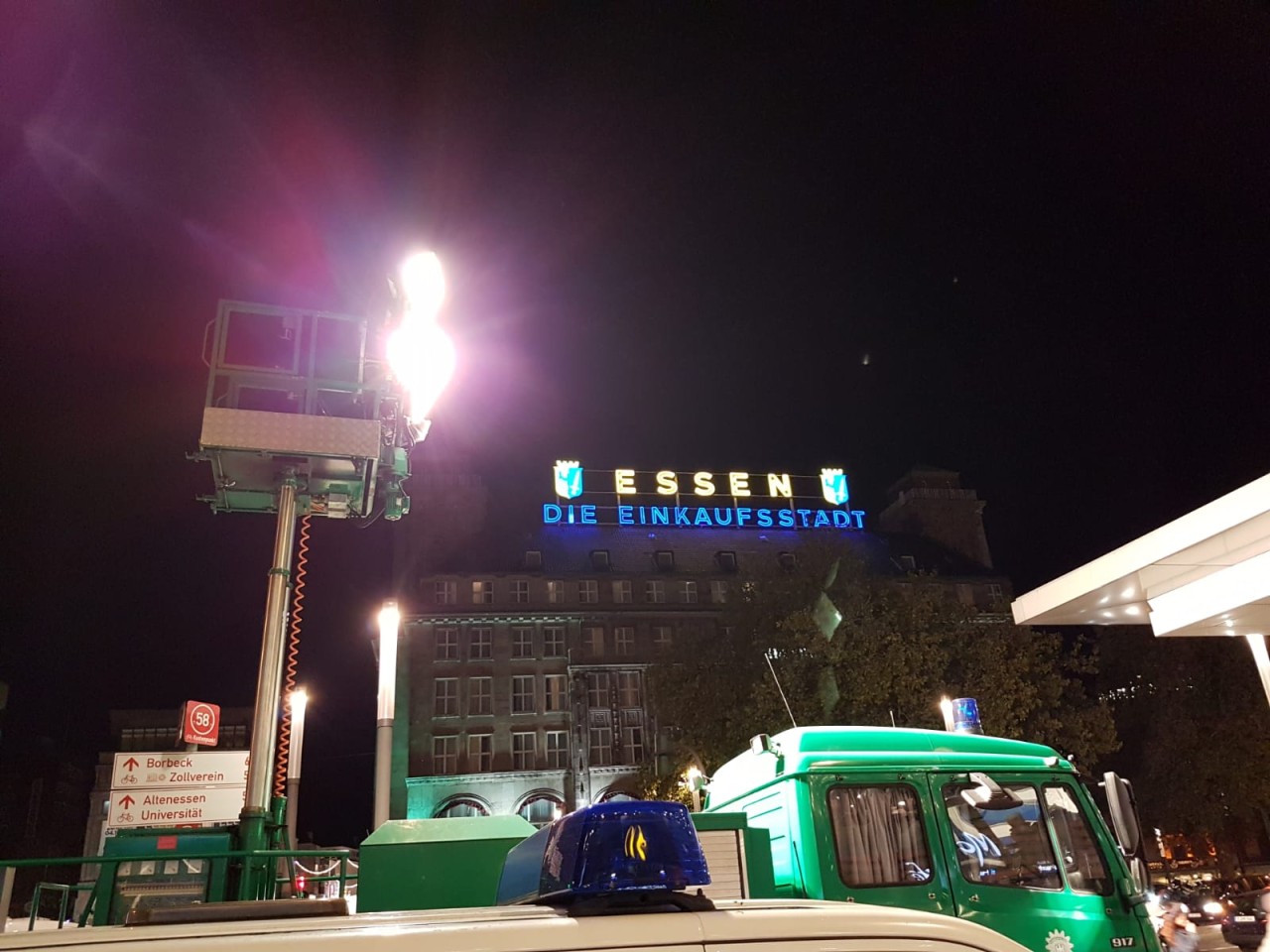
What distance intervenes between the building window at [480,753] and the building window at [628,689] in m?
8.42

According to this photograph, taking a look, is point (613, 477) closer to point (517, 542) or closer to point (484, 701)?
point (517, 542)

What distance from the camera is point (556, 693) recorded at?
174 feet

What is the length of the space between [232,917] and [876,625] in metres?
27.4

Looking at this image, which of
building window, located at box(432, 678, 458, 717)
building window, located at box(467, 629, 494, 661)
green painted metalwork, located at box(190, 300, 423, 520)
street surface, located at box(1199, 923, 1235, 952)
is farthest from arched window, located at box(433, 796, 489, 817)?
green painted metalwork, located at box(190, 300, 423, 520)

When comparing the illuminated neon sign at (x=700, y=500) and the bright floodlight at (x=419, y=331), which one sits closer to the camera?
the bright floodlight at (x=419, y=331)

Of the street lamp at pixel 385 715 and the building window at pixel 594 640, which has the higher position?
the building window at pixel 594 640

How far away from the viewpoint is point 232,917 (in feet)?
7.18

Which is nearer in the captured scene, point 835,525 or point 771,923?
point 771,923

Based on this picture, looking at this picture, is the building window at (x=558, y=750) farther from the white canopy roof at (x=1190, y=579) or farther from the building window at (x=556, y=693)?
the white canopy roof at (x=1190, y=579)

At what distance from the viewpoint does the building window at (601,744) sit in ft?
167

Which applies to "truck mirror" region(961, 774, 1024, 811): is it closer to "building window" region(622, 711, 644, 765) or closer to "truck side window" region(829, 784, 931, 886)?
"truck side window" region(829, 784, 931, 886)

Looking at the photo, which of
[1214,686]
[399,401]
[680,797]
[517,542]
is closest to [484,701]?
[517,542]

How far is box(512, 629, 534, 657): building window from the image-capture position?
53781 millimetres

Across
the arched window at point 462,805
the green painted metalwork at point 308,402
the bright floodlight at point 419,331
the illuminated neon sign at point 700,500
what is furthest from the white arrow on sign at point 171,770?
the illuminated neon sign at point 700,500
